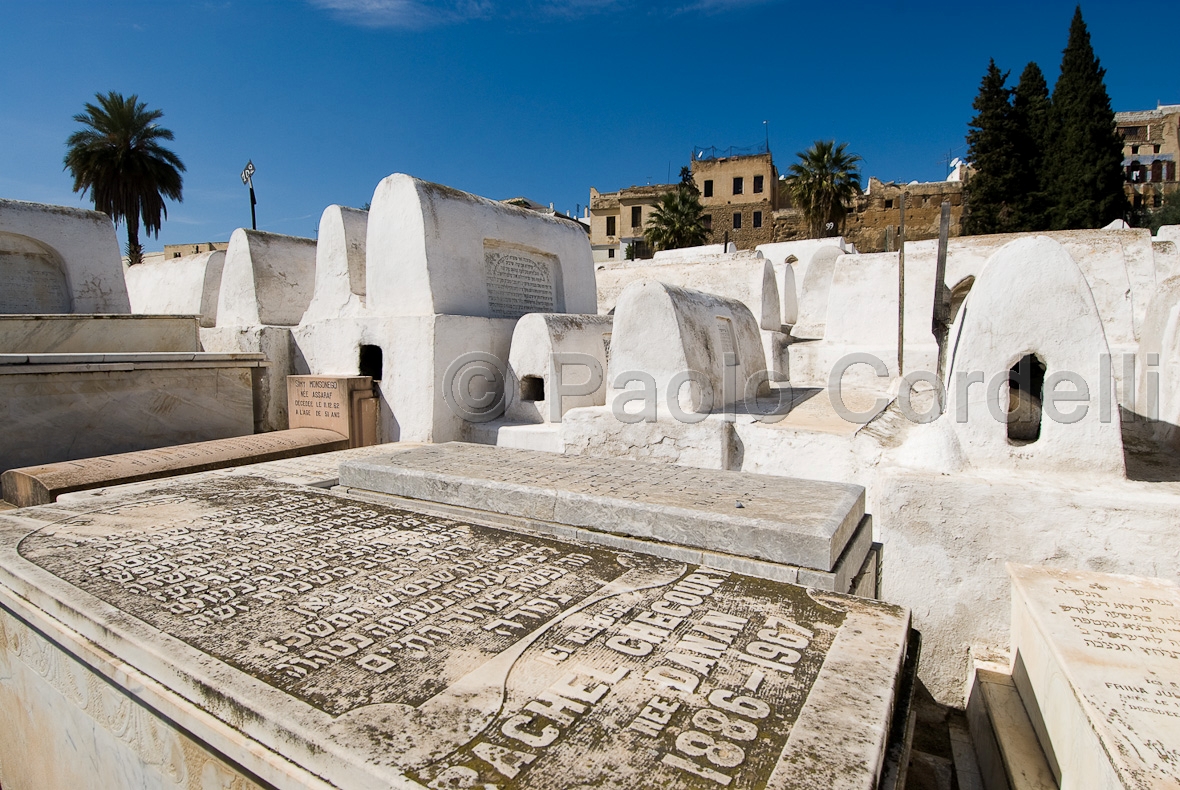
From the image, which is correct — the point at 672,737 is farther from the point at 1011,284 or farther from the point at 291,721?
the point at 1011,284

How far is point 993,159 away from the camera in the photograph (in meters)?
23.0

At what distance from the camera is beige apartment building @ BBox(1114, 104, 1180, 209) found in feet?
97.6

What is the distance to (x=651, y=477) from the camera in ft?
12.8

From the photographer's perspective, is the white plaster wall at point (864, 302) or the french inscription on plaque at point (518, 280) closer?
the french inscription on plaque at point (518, 280)

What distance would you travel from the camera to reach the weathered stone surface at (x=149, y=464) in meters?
4.57

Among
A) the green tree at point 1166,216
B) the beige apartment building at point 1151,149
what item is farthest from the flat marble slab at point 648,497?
the beige apartment building at point 1151,149

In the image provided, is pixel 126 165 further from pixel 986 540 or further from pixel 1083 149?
pixel 1083 149

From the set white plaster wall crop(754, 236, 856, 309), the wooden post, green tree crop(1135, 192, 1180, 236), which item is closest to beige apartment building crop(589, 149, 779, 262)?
green tree crop(1135, 192, 1180, 236)

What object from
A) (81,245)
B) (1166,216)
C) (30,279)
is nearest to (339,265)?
(81,245)

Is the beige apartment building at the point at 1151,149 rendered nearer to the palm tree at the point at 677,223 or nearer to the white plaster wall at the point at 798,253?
the palm tree at the point at 677,223

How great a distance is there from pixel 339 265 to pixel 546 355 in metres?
3.05

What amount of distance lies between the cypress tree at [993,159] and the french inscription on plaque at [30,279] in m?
26.4

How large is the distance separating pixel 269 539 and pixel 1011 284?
4.05 meters

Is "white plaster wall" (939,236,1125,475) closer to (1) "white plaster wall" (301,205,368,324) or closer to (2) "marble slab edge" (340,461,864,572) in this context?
(2) "marble slab edge" (340,461,864,572)
